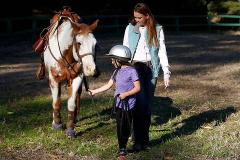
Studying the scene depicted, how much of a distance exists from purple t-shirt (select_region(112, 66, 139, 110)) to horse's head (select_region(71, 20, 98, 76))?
2.21 feet

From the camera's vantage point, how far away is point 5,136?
25.8 feet

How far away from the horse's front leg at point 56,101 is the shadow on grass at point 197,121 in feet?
5.61

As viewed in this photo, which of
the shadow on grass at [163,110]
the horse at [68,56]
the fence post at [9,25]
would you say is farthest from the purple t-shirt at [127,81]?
the fence post at [9,25]

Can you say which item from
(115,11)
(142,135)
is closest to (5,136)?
(142,135)

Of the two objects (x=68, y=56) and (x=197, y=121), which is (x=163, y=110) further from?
(x=68, y=56)

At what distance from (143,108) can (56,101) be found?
1910 millimetres

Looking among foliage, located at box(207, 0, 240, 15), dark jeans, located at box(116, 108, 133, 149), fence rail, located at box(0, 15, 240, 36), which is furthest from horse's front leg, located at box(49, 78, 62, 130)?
foliage, located at box(207, 0, 240, 15)

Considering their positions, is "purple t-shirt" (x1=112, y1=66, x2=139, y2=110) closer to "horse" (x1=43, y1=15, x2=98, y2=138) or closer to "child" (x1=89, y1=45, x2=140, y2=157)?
"child" (x1=89, y1=45, x2=140, y2=157)

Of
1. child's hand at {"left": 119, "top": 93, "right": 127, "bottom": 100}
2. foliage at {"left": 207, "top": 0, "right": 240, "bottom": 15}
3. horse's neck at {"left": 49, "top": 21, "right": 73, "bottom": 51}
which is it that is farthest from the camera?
foliage at {"left": 207, "top": 0, "right": 240, "bottom": 15}

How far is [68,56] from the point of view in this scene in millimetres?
7680

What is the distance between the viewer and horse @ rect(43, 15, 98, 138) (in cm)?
715

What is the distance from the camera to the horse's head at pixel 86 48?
6.99 m

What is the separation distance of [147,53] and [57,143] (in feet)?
6.22

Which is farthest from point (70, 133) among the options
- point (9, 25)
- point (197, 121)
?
point (9, 25)
